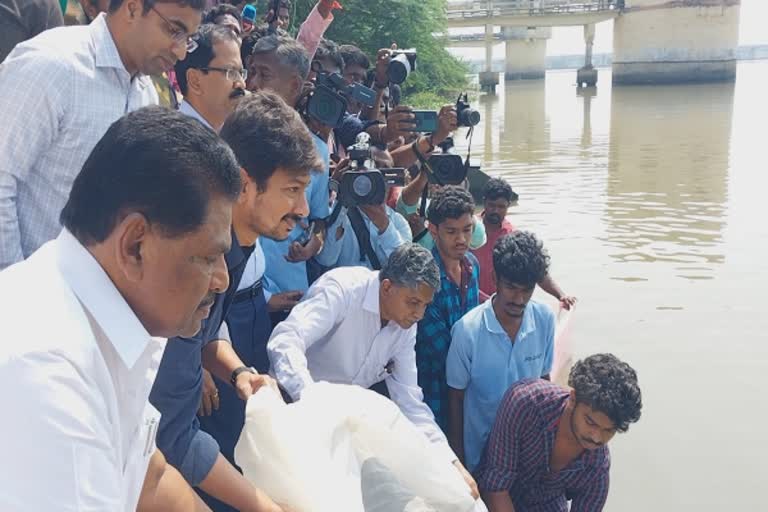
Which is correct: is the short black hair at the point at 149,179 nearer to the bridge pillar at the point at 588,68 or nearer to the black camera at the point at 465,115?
the black camera at the point at 465,115

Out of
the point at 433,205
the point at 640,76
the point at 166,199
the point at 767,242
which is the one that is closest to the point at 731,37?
the point at 640,76

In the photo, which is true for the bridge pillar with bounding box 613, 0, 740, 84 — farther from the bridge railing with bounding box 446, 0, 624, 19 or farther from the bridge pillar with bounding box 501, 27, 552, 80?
the bridge pillar with bounding box 501, 27, 552, 80

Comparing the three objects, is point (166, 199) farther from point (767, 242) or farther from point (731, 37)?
point (731, 37)

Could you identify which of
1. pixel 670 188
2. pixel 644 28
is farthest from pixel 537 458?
pixel 644 28

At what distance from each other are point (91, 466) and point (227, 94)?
75.0 inches

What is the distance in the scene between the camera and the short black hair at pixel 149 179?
894 mm

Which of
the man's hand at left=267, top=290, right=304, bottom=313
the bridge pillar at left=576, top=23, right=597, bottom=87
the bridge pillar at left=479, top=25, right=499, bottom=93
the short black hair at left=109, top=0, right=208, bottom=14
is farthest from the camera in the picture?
the bridge pillar at left=479, top=25, right=499, bottom=93

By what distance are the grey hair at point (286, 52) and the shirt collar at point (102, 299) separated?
86.5 inches

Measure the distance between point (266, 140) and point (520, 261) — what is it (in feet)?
4.39

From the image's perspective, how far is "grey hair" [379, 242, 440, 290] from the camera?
2.38 m

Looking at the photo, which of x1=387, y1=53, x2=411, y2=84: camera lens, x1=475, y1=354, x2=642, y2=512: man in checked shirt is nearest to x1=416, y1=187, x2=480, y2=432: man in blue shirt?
x1=475, y1=354, x2=642, y2=512: man in checked shirt

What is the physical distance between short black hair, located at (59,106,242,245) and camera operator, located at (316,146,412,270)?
6.56ft

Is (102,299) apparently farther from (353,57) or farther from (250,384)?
(353,57)

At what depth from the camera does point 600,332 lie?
214 inches
